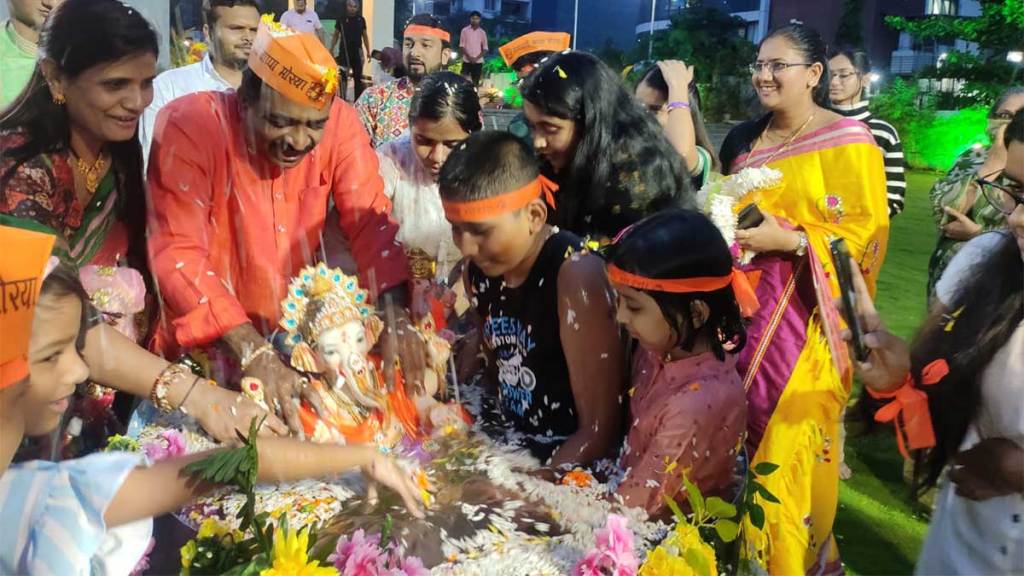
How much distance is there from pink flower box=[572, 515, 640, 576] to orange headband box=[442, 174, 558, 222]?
52cm

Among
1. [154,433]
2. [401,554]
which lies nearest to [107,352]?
[154,433]

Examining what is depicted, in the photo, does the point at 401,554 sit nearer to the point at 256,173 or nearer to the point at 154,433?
the point at 154,433

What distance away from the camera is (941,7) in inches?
59.2

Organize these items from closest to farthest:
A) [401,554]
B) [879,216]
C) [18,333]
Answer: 1. [18,333]
2. [401,554]
3. [879,216]

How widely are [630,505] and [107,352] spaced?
2.87ft

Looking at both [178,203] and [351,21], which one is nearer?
[178,203]

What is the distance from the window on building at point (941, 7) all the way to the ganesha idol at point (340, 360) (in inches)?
45.5

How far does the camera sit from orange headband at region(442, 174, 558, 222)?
134 centimetres

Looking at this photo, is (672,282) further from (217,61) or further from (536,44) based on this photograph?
(217,61)

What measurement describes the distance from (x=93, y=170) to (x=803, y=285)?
141 centimetres

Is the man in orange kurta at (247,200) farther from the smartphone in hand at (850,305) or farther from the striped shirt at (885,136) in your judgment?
the striped shirt at (885,136)

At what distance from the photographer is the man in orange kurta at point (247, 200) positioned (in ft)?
4.19

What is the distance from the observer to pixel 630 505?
1299 millimetres

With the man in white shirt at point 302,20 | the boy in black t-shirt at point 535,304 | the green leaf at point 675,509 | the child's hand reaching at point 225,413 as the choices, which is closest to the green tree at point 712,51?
the boy in black t-shirt at point 535,304
